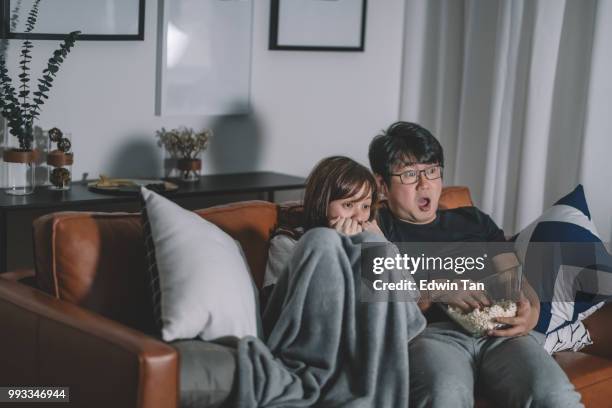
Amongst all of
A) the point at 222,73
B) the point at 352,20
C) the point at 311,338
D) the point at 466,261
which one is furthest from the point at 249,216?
the point at 352,20

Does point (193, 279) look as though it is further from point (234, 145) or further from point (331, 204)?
point (234, 145)

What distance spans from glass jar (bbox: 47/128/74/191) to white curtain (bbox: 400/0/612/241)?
1.71 m

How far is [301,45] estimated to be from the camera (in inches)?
148

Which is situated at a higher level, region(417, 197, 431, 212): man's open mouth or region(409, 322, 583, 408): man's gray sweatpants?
region(417, 197, 431, 212): man's open mouth

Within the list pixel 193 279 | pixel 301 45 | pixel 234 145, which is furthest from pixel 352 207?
pixel 301 45

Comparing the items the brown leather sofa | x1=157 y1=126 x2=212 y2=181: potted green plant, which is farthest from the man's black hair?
x1=157 y1=126 x2=212 y2=181: potted green plant

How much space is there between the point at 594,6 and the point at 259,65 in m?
1.30

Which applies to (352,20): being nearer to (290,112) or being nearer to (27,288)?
(290,112)

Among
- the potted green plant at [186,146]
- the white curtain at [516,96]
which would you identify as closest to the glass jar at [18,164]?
the potted green plant at [186,146]

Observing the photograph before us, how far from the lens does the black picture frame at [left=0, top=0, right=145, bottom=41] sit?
2.93m

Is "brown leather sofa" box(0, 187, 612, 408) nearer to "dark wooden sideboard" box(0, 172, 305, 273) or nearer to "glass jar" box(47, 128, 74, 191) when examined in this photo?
"dark wooden sideboard" box(0, 172, 305, 273)

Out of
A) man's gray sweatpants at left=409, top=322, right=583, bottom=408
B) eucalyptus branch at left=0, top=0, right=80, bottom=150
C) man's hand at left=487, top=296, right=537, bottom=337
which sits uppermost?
eucalyptus branch at left=0, top=0, right=80, bottom=150

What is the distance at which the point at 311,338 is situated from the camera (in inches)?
84.9

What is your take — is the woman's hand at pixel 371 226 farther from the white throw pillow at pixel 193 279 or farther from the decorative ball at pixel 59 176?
the decorative ball at pixel 59 176
